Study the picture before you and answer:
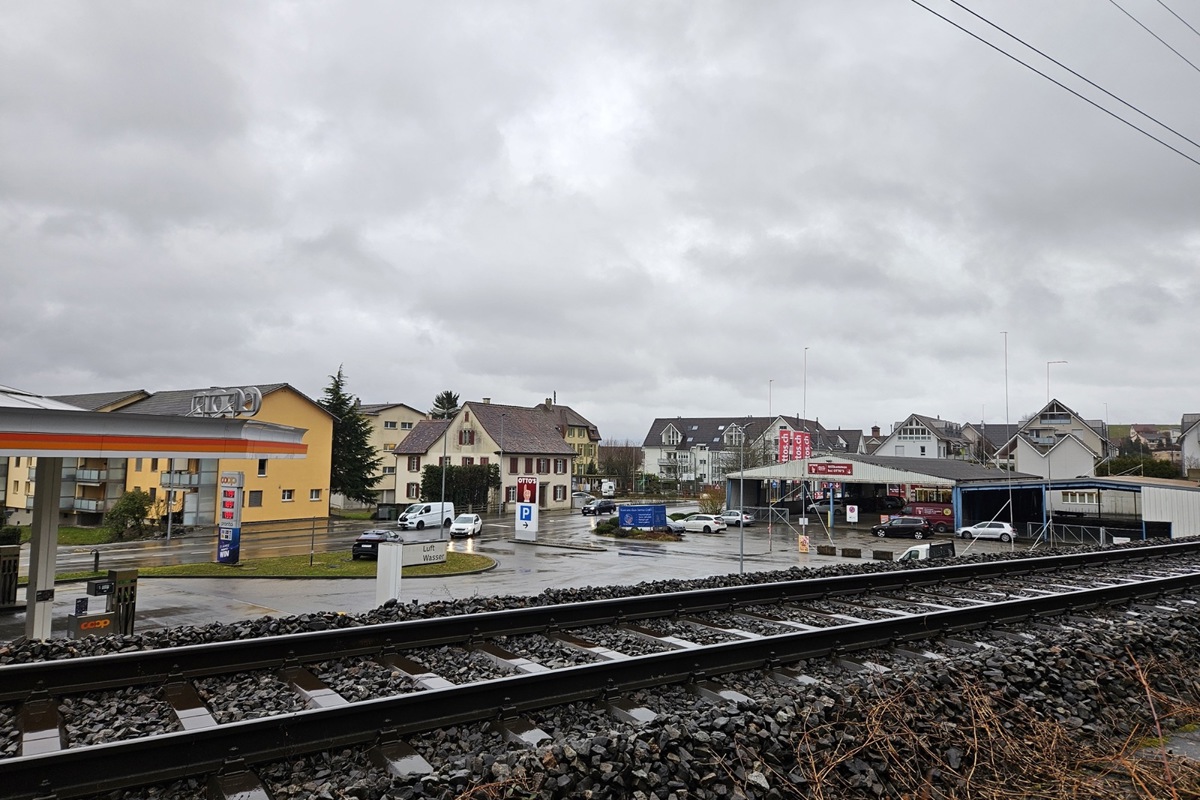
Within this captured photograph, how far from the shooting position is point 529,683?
22.8 ft

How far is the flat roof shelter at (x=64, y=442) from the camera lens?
11.0m

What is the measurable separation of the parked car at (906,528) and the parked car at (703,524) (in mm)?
9606

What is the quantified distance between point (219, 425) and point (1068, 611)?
46.8 feet

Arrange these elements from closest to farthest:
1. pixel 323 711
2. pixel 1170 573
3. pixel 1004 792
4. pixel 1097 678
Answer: pixel 1004 792 → pixel 323 711 → pixel 1097 678 → pixel 1170 573

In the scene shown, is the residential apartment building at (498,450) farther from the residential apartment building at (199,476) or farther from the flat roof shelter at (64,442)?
the flat roof shelter at (64,442)

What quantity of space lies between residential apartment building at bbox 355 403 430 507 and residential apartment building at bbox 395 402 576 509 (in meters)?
6.93

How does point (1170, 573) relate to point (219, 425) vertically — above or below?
below

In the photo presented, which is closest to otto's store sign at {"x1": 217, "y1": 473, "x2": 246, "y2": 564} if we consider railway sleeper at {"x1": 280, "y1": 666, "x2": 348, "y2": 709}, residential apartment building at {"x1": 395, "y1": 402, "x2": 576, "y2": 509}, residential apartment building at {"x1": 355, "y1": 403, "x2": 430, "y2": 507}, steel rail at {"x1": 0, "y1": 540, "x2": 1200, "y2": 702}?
steel rail at {"x1": 0, "y1": 540, "x2": 1200, "y2": 702}

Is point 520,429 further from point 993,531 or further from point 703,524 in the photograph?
point 993,531

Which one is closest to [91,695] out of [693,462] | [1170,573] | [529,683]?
[529,683]

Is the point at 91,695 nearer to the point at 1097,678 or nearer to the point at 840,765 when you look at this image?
the point at 840,765

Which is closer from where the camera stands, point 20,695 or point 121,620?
point 20,695

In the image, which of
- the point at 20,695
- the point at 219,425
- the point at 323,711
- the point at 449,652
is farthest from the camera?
the point at 219,425

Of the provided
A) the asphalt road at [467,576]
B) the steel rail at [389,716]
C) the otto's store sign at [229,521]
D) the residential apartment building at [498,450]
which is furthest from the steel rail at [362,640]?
the residential apartment building at [498,450]
